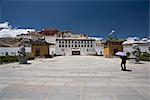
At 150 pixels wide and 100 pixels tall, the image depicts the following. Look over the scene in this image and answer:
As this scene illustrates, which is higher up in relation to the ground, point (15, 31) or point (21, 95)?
point (15, 31)

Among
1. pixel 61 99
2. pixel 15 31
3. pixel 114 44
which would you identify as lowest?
pixel 61 99

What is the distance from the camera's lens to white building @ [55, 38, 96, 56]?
96.1 m

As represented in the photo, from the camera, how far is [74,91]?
8258 mm

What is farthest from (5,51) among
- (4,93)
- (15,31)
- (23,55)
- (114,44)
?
(15,31)

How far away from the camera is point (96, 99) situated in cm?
697

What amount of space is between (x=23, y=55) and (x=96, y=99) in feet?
65.3

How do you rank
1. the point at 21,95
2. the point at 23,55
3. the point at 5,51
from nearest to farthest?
the point at 21,95 < the point at 23,55 < the point at 5,51

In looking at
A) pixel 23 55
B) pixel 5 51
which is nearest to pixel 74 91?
pixel 23 55

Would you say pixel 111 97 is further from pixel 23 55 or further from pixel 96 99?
pixel 23 55

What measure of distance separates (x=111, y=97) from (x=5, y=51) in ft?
162

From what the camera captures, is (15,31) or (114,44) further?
(15,31)

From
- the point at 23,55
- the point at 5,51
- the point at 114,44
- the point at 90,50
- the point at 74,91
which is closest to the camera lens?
the point at 74,91

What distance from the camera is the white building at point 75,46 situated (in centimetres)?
9606

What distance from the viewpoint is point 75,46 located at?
9938 centimetres
